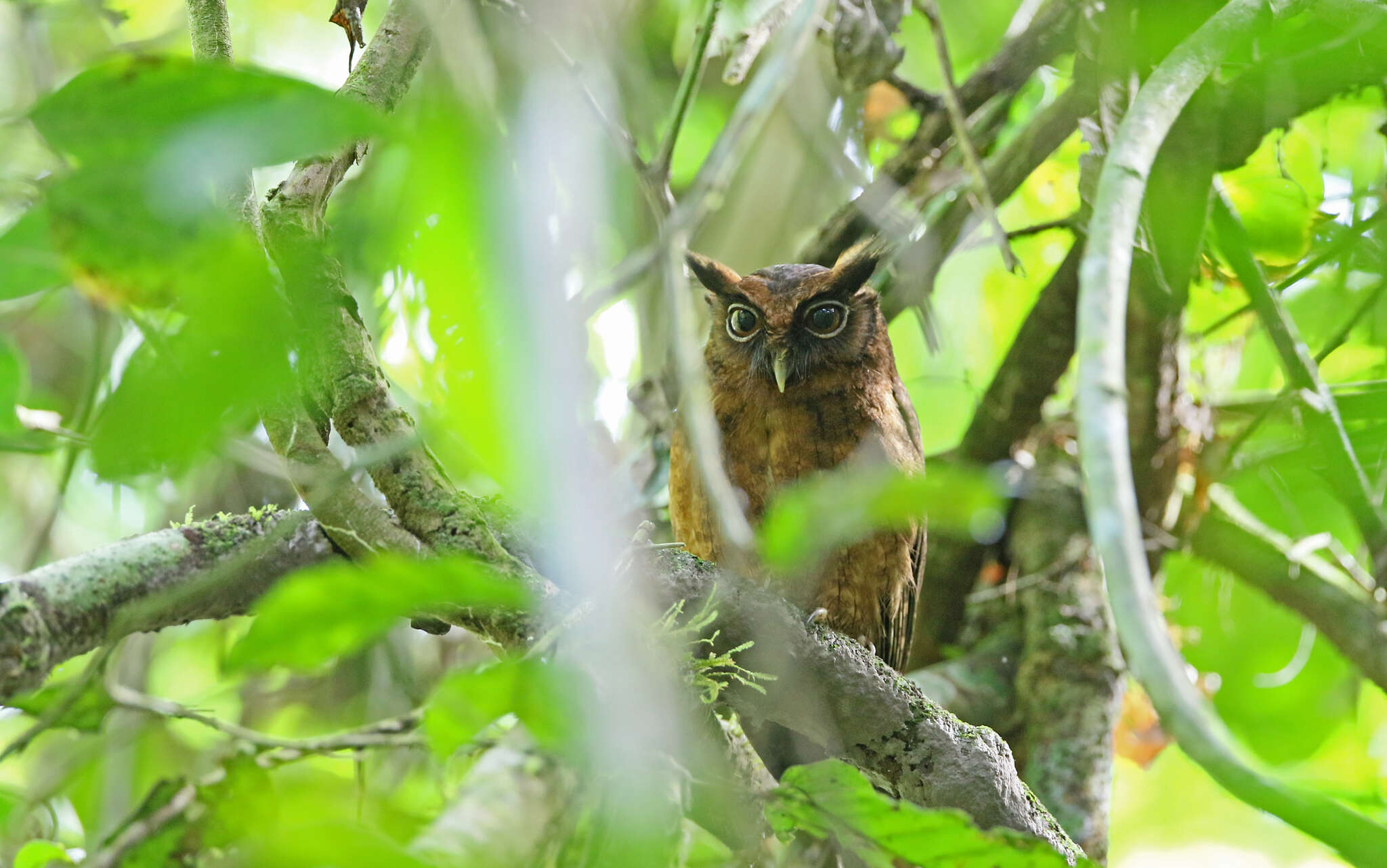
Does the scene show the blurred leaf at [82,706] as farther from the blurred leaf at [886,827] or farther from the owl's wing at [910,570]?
the owl's wing at [910,570]

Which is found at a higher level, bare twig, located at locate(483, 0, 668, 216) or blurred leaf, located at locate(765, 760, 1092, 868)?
bare twig, located at locate(483, 0, 668, 216)

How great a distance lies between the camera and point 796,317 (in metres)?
2.91

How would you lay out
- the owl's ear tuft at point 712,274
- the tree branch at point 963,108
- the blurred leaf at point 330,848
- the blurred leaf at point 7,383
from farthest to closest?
1. the tree branch at point 963,108
2. the owl's ear tuft at point 712,274
3. the blurred leaf at point 7,383
4. the blurred leaf at point 330,848

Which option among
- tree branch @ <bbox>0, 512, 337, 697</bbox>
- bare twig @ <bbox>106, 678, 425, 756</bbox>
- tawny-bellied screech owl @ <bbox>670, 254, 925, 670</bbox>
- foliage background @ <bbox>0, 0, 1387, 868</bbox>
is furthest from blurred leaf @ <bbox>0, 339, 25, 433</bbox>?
tawny-bellied screech owl @ <bbox>670, 254, 925, 670</bbox>

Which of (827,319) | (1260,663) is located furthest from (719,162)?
(1260,663)

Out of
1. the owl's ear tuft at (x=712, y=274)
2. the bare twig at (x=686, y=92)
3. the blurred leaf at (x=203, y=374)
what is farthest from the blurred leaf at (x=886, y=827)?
the owl's ear tuft at (x=712, y=274)

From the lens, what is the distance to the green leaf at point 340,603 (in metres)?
0.63

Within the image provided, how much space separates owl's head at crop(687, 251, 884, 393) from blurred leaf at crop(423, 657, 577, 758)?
6.87 ft

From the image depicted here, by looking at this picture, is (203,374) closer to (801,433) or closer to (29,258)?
(29,258)

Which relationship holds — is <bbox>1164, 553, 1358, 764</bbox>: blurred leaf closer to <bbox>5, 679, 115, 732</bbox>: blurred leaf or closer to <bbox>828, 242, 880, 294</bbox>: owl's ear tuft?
<bbox>828, 242, 880, 294</bbox>: owl's ear tuft

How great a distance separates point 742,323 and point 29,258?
7.31 ft

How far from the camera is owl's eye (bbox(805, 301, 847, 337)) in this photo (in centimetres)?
293

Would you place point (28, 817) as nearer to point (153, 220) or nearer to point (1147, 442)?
point (153, 220)

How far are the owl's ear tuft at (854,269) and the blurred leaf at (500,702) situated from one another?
2259 millimetres
